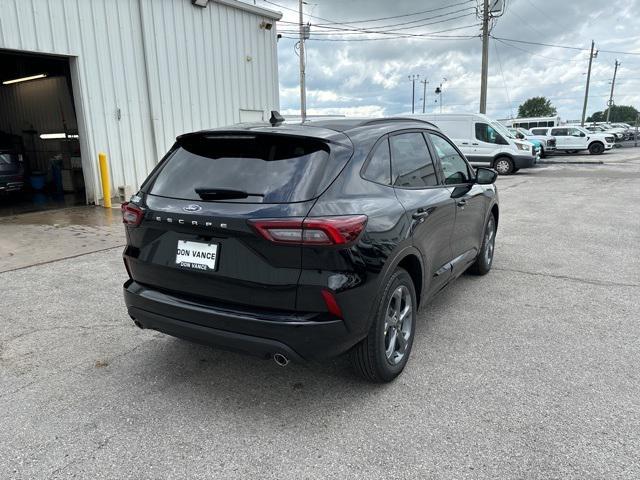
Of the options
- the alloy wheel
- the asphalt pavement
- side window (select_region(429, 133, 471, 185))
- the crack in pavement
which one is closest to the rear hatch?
the asphalt pavement

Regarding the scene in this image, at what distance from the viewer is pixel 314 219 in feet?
8.04

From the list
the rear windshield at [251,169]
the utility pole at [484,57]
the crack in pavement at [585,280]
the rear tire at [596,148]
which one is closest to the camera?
the rear windshield at [251,169]

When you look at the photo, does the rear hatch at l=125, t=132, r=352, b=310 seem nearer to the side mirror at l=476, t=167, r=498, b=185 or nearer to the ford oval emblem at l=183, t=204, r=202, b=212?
the ford oval emblem at l=183, t=204, r=202, b=212

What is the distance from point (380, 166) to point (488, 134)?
16.7m

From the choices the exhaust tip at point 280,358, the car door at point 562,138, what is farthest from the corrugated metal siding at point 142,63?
the car door at point 562,138

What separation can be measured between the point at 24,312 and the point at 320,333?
324cm

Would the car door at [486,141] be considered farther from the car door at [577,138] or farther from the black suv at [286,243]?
the black suv at [286,243]

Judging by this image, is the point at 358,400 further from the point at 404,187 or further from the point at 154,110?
the point at 154,110

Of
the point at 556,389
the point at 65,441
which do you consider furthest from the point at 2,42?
the point at 556,389

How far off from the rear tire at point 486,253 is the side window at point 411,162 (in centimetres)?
166

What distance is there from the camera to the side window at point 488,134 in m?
18.2

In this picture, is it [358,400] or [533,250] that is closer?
[358,400]

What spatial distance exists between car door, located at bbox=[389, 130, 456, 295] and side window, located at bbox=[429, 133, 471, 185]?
211 mm

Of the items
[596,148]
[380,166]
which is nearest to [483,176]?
[380,166]
